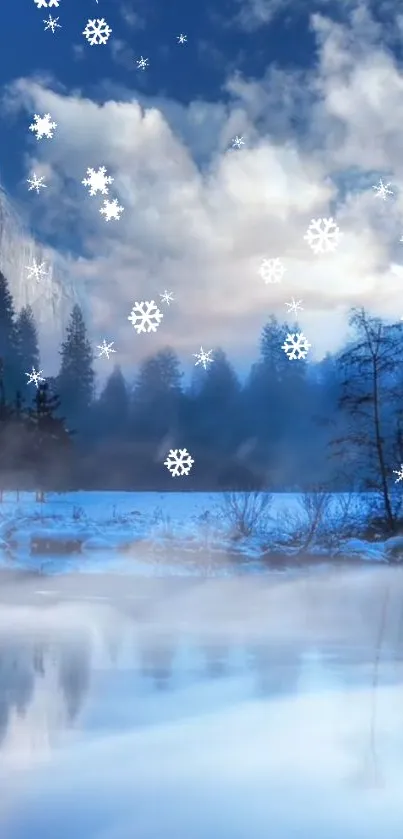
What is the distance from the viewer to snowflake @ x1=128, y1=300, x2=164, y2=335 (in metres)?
3.02

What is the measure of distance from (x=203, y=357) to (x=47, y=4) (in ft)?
4.14

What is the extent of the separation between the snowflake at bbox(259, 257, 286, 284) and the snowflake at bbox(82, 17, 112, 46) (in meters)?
0.90

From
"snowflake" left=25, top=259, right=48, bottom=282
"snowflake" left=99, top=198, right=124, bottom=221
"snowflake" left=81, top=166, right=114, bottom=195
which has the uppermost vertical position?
"snowflake" left=81, top=166, right=114, bottom=195

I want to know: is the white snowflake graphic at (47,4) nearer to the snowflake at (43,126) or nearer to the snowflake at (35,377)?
the snowflake at (43,126)

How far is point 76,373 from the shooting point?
3.06 meters

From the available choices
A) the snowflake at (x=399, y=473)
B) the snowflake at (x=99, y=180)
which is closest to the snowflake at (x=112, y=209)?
the snowflake at (x=99, y=180)

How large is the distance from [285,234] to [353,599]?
1.16 m

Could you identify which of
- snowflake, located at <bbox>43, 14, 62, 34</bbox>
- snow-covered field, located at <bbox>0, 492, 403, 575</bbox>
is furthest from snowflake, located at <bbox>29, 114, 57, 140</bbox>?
snow-covered field, located at <bbox>0, 492, 403, 575</bbox>

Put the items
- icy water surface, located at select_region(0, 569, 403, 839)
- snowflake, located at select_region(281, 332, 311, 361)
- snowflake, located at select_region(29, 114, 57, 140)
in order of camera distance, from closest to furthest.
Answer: icy water surface, located at select_region(0, 569, 403, 839)
snowflake, located at select_region(281, 332, 311, 361)
snowflake, located at select_region(29, 114, 57, 140)

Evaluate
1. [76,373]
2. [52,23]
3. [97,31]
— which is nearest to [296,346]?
[76,373]

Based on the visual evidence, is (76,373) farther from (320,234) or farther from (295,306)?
(320,234)

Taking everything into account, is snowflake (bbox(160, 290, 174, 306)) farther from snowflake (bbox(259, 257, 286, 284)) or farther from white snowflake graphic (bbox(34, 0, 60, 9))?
white snowflake graphic (bbox(34, 0, 60, 9))

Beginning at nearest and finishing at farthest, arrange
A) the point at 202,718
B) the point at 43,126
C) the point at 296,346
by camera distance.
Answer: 1. the point at 202,718
2. the point at 296,346
3. the point at 43,126

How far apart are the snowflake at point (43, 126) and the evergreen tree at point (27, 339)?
568mm
